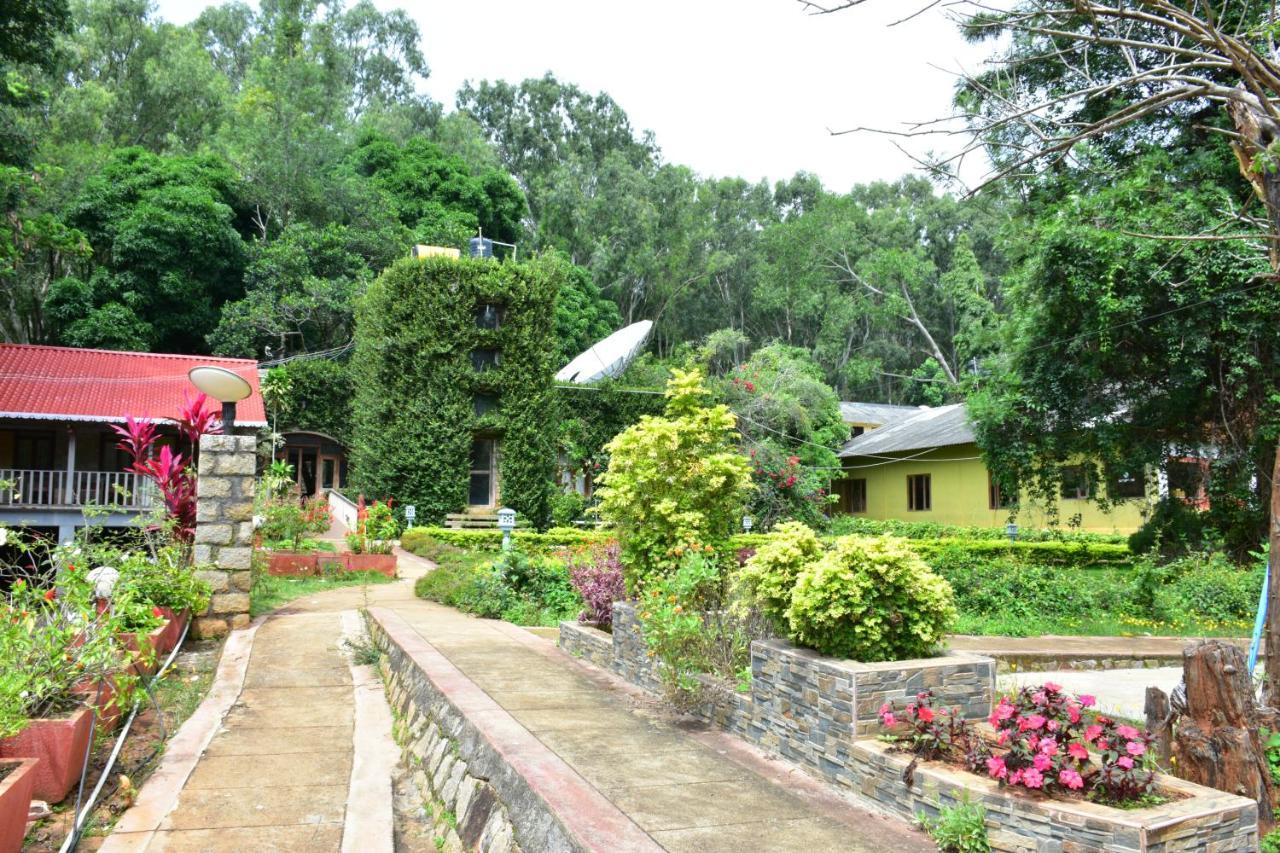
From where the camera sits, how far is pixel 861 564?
4.93 m

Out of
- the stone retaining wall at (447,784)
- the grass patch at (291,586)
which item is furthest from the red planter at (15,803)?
the grass patch at (291,586)

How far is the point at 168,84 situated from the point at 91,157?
857 centimetres

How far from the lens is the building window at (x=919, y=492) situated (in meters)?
29.3

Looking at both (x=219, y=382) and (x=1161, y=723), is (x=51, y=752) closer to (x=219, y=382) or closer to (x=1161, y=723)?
(x=219, y=382)

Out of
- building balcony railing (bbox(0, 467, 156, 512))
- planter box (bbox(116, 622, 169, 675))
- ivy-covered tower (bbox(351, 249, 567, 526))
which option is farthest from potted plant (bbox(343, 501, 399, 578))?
planter box (bbox(116, 622, 169, 675))

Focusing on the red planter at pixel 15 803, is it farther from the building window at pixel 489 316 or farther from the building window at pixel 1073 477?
the building window at pixel 489 316

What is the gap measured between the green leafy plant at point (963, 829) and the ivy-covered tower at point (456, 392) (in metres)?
20.7

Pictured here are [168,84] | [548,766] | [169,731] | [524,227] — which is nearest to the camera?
[548,766]

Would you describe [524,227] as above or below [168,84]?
below

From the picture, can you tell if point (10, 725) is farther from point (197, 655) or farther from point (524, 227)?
point (524, 227)

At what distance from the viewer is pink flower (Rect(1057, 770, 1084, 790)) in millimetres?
3455

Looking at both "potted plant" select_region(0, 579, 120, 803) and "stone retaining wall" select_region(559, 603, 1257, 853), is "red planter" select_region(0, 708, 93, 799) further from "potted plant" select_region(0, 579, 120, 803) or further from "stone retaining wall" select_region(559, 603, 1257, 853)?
"stone retaining wall" select_region(559, 603, 1257, 853)

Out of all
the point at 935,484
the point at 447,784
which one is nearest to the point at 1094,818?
the point at 447,784

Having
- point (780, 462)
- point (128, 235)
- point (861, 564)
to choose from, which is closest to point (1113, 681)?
point (861, 564)
